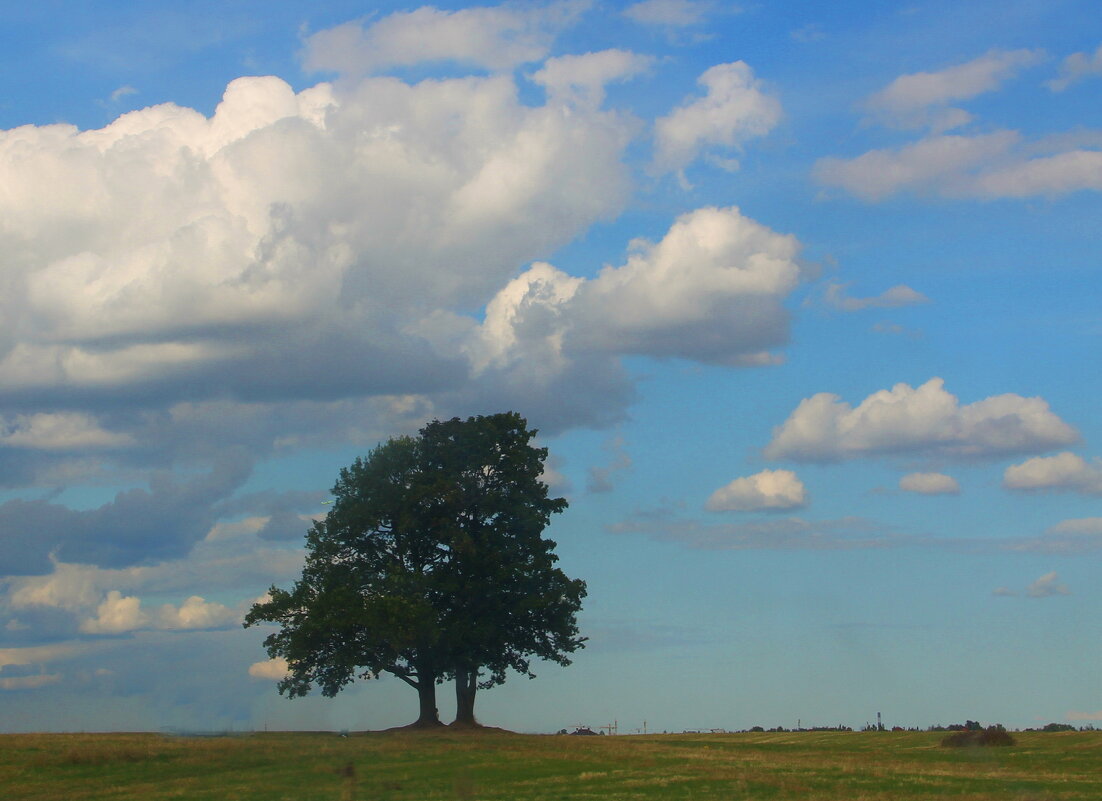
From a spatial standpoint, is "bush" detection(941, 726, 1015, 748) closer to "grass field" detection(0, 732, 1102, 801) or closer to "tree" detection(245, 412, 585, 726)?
"grass field" detection(0, 732, 1102, 801)

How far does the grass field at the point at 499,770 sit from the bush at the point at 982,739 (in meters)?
3.80

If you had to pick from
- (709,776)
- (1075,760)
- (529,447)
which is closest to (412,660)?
(529,447)

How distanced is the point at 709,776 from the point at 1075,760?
19046 mm

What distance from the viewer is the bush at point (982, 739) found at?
6021 centimetres

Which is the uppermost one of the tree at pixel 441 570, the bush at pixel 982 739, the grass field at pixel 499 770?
the tree at pixel 441 570

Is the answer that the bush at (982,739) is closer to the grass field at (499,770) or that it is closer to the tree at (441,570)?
the grass field at (499,770)

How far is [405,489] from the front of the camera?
61094 millimetres

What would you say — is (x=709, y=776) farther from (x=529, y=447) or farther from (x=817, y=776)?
(x=529, y=447)

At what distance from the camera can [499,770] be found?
4138cm

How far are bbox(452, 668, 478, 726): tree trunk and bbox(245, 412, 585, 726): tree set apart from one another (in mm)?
Result: 53

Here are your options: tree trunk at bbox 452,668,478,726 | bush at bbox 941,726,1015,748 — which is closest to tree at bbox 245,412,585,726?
tree trunk at bbox 452,668,478,726

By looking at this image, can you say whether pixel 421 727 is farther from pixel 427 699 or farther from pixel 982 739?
pixel 982 739

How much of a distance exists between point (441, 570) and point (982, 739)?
2926 centimetres

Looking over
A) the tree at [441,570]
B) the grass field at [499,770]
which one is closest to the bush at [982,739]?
the grass field at [499,770]
